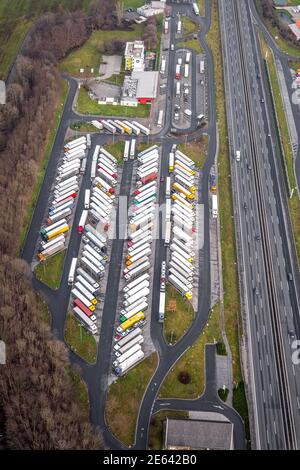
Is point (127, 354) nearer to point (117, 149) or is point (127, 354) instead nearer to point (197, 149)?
point (117, 149)

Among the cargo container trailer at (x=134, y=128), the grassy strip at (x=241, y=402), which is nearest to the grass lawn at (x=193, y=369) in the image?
the grassy strip at (x=241, y=402)

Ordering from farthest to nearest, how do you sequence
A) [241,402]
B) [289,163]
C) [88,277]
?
[289,163] < [88,277] < [241,402]

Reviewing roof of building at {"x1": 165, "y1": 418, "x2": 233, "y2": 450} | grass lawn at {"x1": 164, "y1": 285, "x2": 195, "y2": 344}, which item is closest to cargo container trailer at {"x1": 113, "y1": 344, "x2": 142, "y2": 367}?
grass lawn at {"x1": 164, "y1": 285, "x2": 195, "y2": 344}

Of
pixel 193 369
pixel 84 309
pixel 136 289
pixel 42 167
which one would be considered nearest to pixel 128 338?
pixel 84 309

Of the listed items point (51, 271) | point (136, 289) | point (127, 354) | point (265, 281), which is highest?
point (51, 271)

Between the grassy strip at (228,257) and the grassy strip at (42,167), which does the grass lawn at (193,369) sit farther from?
the grassy strip at (42,167)

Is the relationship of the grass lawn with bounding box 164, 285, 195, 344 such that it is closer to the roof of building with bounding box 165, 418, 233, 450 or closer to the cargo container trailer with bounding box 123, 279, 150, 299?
the cargo container trailer with bounding box 123, 279, 150, 299

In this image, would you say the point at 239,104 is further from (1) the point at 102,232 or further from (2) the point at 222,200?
(1) the point at 102,232
